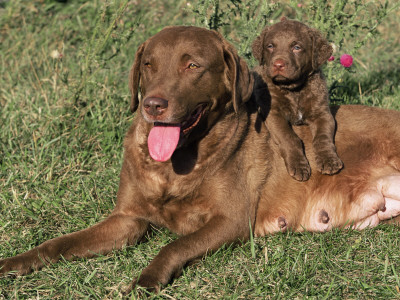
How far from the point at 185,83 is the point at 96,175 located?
1696mm

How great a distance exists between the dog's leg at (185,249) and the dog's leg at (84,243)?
0.50 metres

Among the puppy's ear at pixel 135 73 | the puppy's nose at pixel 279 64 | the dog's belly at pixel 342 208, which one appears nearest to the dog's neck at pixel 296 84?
the puppy's nose at pixel 279 64

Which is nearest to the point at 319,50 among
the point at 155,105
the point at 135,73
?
the point at 135,73

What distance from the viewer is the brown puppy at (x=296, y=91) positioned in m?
3.88

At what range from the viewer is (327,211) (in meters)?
3.97

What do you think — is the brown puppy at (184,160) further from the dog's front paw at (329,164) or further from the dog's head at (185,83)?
the dog's front paw at (329,164)

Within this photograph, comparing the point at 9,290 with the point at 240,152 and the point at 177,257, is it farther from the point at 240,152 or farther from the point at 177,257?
the point at 240,152

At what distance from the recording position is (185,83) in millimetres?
3340

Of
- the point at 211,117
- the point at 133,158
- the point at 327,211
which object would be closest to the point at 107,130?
the point at 133,158

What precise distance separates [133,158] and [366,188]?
1720mm

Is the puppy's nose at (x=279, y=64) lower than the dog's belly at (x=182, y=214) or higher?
higher

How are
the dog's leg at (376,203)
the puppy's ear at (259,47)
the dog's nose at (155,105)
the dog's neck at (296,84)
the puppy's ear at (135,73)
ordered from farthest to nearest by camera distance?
1. the puppy's ear at (259,47)
2. the dog's neck at (296,84)
3. the dog's leg at (376,203)
4. the puppy's ear at (135,73)
5. the dog's nose at (155,105)

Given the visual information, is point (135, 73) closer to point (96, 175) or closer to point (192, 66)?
point (192, 66)

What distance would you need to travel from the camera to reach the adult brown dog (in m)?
3.35
